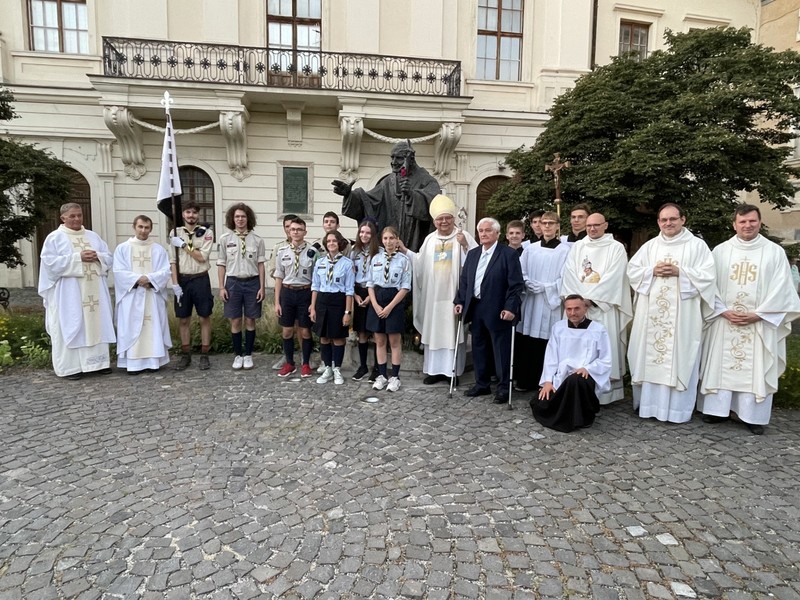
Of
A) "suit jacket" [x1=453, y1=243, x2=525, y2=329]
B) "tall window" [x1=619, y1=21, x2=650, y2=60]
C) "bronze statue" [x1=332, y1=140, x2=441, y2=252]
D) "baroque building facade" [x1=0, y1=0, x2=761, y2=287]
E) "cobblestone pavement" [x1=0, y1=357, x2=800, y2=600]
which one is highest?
"tall window" [x1=619, y1=21, x2=650, y2=60]

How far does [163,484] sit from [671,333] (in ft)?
14.9

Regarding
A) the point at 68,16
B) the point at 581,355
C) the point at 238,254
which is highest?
the point at 68,16

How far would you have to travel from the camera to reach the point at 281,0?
14.5 metres

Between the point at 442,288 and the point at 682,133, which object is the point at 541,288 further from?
the point at 682,133

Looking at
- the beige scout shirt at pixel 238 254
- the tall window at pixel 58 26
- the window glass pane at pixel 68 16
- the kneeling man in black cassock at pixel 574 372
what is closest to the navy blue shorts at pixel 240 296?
the beige scout shirt at pixel 238 254

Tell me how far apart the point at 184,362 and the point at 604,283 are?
5.07m

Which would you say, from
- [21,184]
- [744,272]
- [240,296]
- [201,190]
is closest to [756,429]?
[744,272]

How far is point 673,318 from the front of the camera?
15.6 feet

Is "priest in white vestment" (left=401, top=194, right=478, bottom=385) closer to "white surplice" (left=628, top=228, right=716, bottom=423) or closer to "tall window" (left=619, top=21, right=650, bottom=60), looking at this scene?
"white surplice" (left=628, top=228, right=716, bottom=423)

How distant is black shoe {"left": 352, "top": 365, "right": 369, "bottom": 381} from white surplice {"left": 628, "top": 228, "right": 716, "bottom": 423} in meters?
2.94

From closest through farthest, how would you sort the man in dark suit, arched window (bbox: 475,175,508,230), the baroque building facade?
the man in dark suit < the baroque building facade < arched window (bbox: 475,175,508,230)

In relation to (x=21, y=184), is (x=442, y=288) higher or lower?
lower

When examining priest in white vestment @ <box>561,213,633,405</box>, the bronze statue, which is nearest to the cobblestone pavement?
priest in white vestment @ <box>561,213,633,405</box>

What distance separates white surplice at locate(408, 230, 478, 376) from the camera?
562 centimetres
